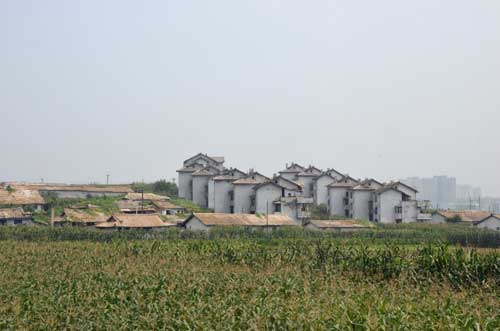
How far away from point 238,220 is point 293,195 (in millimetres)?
16813

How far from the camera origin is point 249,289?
832 inches

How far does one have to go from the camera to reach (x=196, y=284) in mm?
22281

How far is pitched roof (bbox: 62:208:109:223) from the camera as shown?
5914 cm

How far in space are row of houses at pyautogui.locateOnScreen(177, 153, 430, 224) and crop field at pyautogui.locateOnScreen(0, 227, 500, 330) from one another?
35.5m

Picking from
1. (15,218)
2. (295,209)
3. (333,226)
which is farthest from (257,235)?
(15,218)

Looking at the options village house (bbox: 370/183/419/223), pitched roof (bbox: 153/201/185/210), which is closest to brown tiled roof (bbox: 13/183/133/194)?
pitched roof (bbox: 153/201/185/210)

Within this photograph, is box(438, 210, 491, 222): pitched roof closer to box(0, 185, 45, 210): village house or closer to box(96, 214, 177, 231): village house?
box(96, 214, 177, 231): village house

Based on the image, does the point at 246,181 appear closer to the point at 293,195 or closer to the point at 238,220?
the point at 293,195

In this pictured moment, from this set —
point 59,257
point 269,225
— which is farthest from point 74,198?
point 59,257

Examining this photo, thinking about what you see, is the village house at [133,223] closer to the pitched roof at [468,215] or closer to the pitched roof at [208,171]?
the pitched roof at [208,171]

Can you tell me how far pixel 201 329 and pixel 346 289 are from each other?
600 centimetres

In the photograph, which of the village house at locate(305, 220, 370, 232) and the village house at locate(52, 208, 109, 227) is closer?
the village house at locate(52, 208, 109, 227)

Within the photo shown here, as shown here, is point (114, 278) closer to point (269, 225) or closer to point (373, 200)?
point (269, 225)

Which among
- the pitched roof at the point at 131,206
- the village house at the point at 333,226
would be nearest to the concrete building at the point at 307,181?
the pitched roof at the point at 131,206
